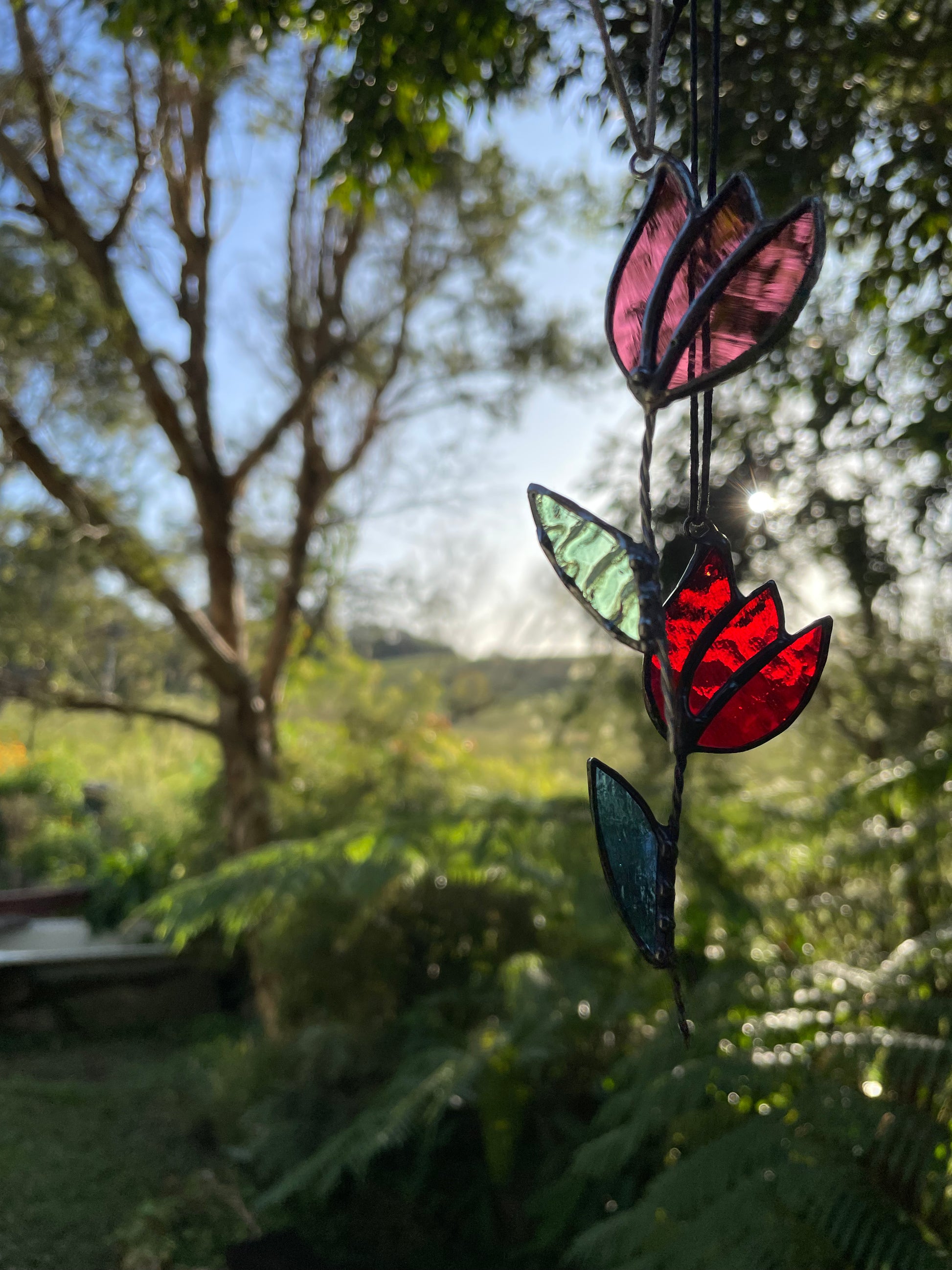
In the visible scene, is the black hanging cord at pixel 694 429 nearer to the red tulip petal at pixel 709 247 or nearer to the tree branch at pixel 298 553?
the red tulip petal at pixel 709 247

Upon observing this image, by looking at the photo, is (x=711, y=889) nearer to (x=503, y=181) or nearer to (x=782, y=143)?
(x=782, y=143)

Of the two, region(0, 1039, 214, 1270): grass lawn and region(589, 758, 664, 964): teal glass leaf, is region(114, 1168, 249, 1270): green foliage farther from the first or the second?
region(589, 758, 664, 964): teal glass leaf

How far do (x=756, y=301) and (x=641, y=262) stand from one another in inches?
6.7

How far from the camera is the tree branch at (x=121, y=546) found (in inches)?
175

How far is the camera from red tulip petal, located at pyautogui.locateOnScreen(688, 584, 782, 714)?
3.58 ft

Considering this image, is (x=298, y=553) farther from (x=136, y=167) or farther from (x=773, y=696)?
(x=773, y=696)

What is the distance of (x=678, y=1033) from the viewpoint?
8.87ft

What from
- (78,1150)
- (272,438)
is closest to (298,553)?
(272,438)

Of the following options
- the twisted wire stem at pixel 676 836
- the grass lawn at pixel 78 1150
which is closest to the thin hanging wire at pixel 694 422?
the twisted wire stem at pixel 676 836

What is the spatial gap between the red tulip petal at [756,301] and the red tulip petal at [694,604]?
224mm

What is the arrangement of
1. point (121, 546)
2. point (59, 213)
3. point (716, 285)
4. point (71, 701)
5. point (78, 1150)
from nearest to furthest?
1. point (716, 285)
2. point (78, 1150)
3. point (59, 213)
4. point (121, 546)
5. point (71, 701)

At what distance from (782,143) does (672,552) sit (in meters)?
1.07

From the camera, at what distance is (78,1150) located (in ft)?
10.2

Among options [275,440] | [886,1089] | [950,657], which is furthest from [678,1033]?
[275,440]
